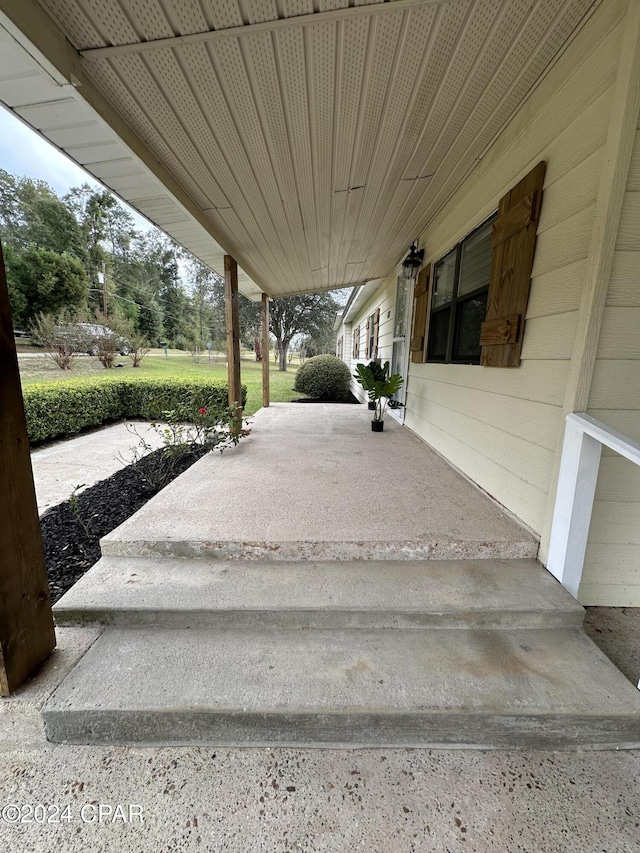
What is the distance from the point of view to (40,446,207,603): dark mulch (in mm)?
2043

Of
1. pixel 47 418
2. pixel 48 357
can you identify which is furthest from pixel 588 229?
pixel 48 357

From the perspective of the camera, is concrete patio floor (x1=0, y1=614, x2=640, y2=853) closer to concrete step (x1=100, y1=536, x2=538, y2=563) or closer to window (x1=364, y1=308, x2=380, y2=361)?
concrete step (x1=100, y1=536, x2=538, y2=563)

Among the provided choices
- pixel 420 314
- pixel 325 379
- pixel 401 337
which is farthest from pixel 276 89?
pixel 325 379

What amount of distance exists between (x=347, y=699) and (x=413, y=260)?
4284 mm

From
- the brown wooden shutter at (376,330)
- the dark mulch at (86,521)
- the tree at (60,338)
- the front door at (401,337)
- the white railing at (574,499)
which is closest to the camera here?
the white railing at (574,499)

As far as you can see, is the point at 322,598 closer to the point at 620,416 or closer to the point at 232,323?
the point at 620,416

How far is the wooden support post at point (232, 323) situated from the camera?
4.12 metres

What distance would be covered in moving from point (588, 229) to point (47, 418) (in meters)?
6.36

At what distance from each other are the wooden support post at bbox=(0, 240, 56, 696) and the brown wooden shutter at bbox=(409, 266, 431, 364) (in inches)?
143

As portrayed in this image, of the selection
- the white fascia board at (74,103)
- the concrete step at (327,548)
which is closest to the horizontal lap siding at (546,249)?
the concrete step at (327,548)

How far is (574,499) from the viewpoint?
160cm

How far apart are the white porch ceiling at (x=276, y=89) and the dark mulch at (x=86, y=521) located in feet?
8.15

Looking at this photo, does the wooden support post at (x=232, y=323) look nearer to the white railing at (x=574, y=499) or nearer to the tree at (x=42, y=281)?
the white railing at (x=574, y=499)

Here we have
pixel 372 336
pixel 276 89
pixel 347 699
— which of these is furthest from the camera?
pixel 372 336
